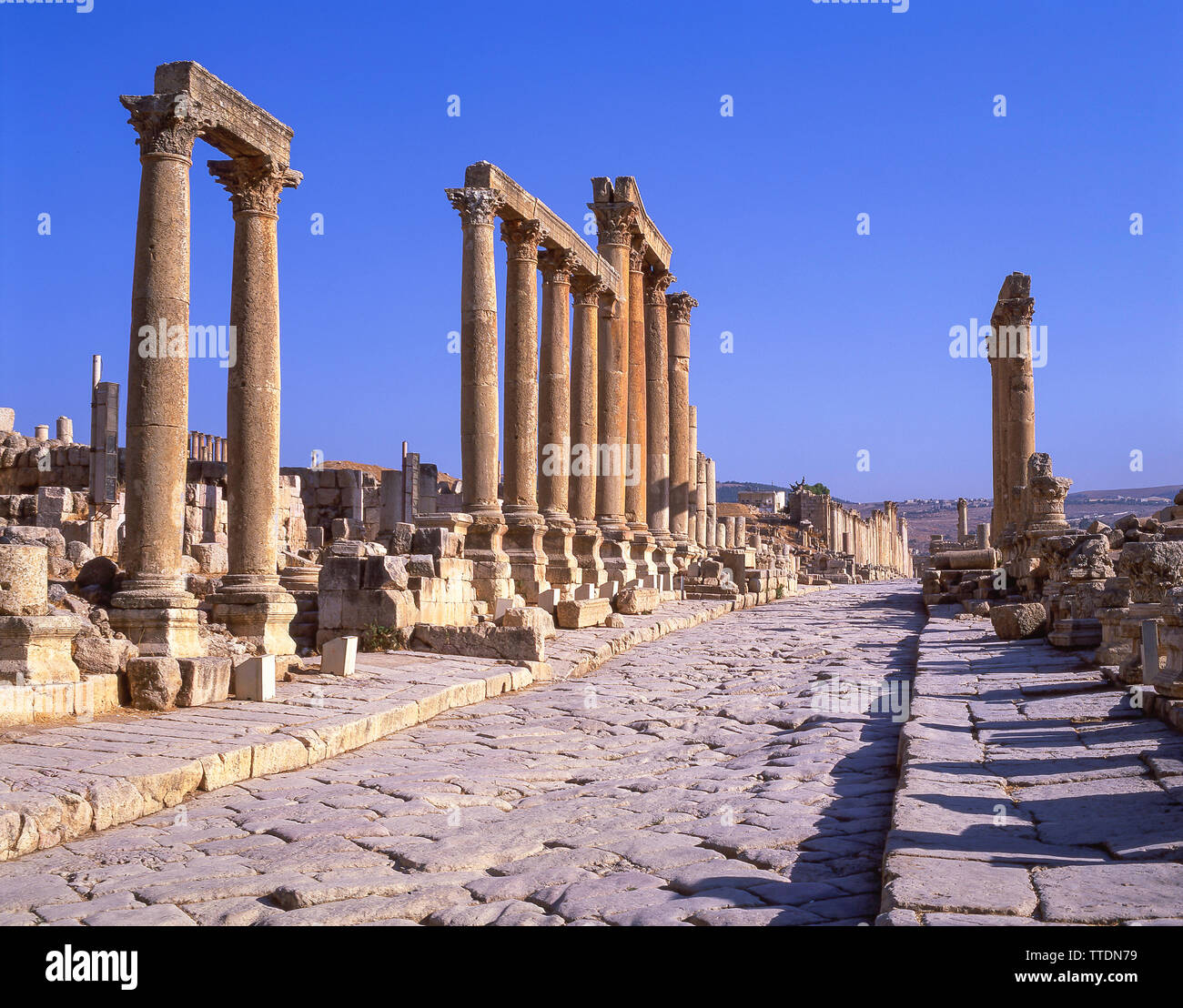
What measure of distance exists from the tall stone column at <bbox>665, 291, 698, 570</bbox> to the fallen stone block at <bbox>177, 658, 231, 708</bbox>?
20.5 metres

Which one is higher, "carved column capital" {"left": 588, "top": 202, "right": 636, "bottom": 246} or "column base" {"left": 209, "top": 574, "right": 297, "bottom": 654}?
"carved column capital" {"left": 588, "top": 202, "right": 636, "bottom": 246}

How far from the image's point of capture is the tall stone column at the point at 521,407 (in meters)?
19.0

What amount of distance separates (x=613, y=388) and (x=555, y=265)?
4.09 metres

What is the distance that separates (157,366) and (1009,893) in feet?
30.4

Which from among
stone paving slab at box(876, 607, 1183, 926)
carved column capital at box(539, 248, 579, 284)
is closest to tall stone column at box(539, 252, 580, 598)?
carved column capital at box(539, 248, 579, 284)

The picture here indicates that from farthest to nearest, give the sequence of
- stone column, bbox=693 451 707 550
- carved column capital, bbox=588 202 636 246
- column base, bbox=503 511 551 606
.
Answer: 1. stone column, bbox=693 451 707 550
2. carved column capital, bbox=588 202 636 246
3. column base, bbox=503 511 551 606

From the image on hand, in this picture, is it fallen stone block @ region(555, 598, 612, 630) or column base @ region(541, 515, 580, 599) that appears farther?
column base @ region(541, 515, 580, 599)

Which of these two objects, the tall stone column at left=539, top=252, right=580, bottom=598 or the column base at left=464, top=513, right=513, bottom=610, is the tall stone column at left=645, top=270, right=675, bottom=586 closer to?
the tall stone column at left=539, top=252, right=580, bottom=598

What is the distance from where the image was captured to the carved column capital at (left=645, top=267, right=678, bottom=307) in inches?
1137

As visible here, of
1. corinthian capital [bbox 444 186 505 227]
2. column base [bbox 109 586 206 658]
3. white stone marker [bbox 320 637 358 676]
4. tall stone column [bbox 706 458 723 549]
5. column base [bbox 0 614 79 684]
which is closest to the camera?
column base [bbox 0 614 79 684]

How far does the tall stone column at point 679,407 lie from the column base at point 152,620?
19652 mm

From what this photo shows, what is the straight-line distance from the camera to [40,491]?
24625 millimetres

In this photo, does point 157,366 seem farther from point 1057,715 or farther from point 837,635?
point 837,635

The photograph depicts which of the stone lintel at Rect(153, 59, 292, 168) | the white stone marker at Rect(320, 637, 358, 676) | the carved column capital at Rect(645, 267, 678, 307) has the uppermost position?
the carved column capital at Rect(645, 267, 678, 307)
